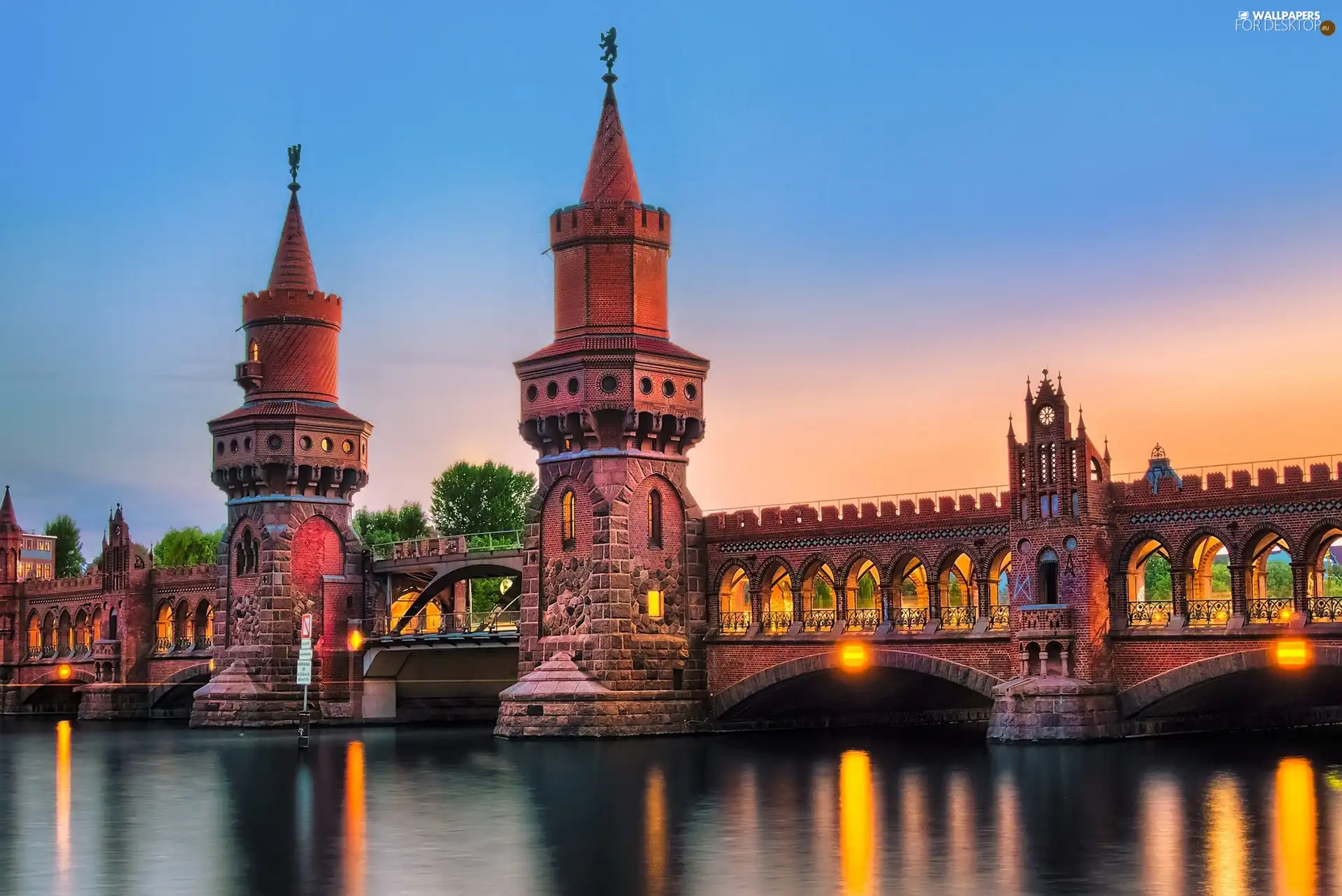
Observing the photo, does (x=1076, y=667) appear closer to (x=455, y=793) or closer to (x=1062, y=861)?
(x=455, y=793)

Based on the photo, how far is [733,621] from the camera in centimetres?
5656

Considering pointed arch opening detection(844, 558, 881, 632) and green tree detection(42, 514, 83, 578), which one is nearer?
pointed arch opening detection(844, 558, 881, 632)

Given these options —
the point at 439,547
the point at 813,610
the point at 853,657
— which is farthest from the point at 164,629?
the point at 853,657

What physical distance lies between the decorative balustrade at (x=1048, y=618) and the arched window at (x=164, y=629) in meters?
49.6

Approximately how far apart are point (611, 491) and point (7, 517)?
189 feet

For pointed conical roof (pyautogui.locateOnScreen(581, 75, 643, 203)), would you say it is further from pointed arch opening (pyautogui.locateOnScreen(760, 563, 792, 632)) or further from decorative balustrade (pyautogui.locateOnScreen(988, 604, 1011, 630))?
decorative balustrade (pyautogui.locateOnScreen(988, 604, 1011, 630))

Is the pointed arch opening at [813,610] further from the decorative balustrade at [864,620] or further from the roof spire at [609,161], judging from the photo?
the roof spire at [609,161]

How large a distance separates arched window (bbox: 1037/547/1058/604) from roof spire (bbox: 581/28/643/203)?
18.3 m

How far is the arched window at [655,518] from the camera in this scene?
55438 mm

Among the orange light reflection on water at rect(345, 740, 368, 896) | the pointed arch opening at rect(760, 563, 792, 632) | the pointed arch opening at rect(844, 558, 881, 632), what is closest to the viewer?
the orange light reflection on water at rect(345, 740, 368, 896)

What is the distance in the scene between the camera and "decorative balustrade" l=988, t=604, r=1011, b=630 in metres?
49.0

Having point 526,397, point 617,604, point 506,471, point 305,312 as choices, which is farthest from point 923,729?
point 506,471

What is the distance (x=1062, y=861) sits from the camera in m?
24.7

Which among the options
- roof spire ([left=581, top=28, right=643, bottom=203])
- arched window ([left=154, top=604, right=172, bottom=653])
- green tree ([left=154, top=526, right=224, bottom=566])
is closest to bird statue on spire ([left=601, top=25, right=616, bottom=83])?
roof spire ([left=581, top=28, right=643, bottom=203])
